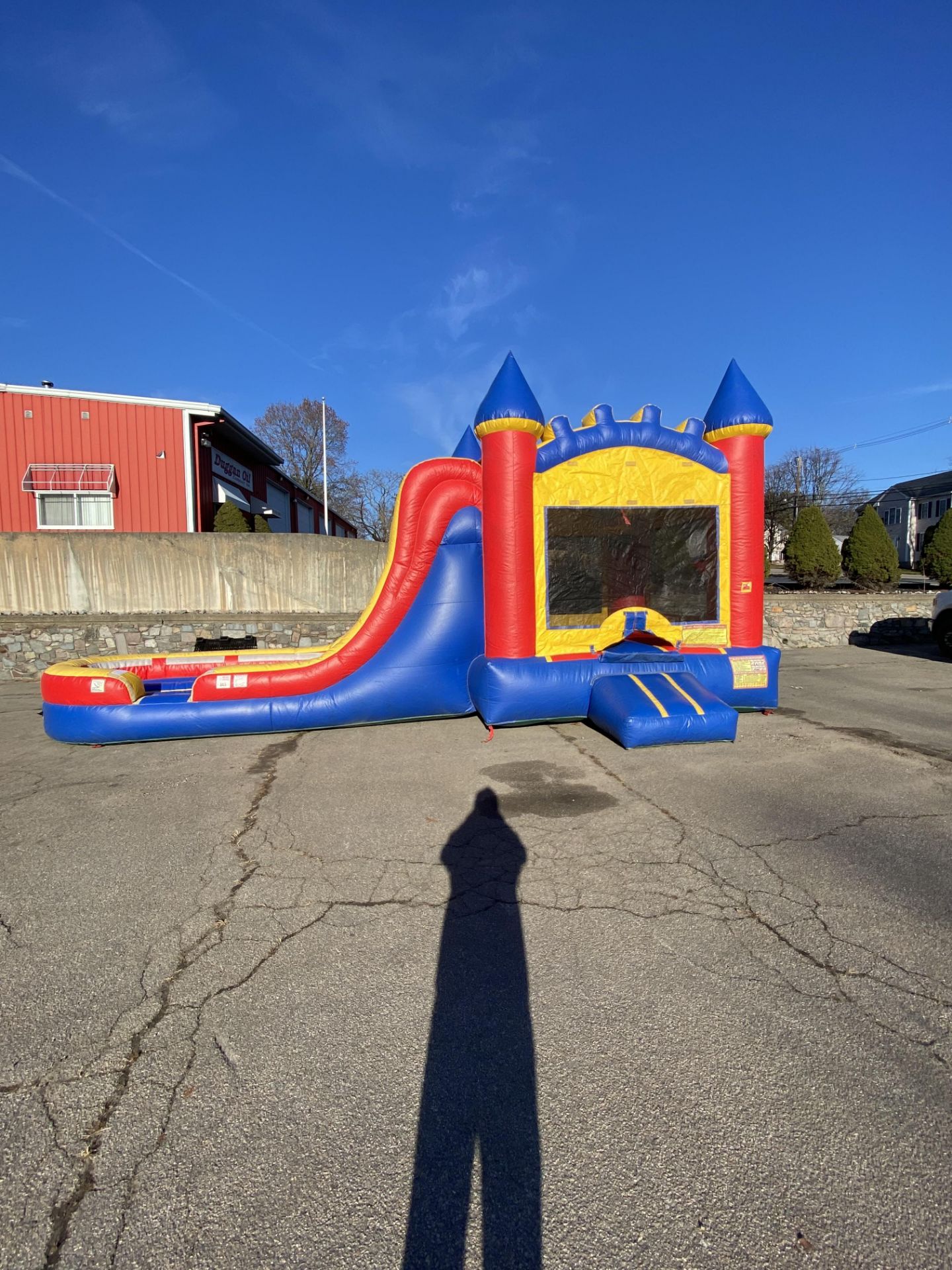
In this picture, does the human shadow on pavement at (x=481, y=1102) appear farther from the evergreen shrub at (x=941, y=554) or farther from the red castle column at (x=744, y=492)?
the evergreen shrub at (x=941, y=554)

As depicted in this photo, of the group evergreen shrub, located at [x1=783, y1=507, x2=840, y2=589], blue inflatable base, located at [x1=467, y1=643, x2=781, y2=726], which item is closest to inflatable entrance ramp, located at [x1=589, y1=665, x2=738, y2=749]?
blue inflatable base, located at [x1=467, y1=643, x2=781, y2=726]

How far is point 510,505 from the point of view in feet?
23.1

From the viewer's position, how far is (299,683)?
23.3ft

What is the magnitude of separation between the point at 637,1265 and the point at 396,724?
616cm

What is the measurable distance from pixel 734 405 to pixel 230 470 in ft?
57.0

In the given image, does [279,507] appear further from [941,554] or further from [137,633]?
[941,554]

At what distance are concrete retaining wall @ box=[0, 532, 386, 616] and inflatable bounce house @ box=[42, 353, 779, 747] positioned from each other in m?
5.97

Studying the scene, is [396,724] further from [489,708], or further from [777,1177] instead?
[777,1177]

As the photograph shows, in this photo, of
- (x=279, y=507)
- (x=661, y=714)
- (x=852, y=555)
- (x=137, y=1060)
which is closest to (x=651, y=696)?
(x=661, y=714)

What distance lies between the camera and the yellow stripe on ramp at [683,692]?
6277 mm

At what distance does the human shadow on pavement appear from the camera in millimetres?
1596

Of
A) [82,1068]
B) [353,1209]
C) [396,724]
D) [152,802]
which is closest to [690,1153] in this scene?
[353,1209]

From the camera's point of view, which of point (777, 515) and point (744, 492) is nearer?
point (744, 492)

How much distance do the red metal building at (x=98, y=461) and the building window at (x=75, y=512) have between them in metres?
0.02
